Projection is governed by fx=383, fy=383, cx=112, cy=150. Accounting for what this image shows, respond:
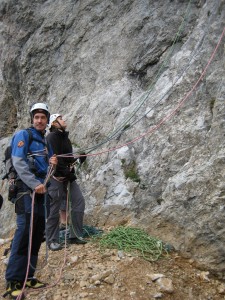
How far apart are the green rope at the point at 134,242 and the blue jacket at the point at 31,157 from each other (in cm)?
164

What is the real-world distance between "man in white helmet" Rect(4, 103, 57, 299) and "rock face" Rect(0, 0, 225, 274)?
6.30ft

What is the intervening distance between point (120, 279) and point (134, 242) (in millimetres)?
905

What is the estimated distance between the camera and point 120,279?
509cm

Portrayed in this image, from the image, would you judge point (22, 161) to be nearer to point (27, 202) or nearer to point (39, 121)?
point (27, 202)

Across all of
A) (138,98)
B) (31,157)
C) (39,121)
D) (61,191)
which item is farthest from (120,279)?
(138,98)

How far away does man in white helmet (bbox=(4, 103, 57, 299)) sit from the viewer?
16.1 feet

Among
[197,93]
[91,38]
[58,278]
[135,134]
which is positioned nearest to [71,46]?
[91,38]

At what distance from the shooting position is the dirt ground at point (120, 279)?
491 centimetres

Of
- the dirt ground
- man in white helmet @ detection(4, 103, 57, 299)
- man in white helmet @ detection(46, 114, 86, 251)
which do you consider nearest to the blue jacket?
man in white helmet @ detection(4, 103, 57, 299)

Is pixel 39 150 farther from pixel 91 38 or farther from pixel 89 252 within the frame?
pixel 91 38

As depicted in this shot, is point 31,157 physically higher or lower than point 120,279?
higher

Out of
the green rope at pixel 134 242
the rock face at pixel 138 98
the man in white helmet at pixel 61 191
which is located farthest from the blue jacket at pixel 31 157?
the rock face at pixel 138 98

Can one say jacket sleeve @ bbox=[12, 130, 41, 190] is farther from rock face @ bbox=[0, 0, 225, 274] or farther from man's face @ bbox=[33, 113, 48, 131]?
rock face @ bbox=[0, 0, 225, 274]

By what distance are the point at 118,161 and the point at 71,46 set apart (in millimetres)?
4789
